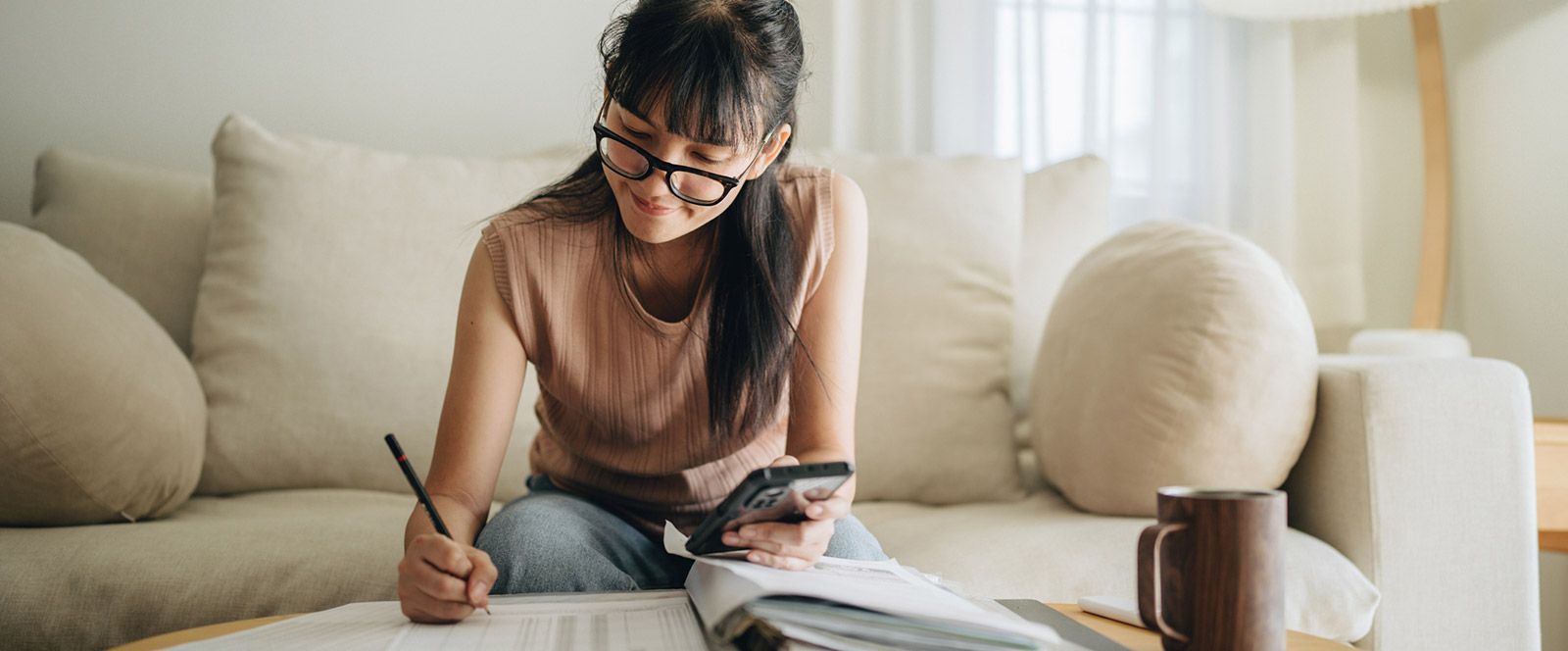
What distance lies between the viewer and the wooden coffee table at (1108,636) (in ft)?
1.91

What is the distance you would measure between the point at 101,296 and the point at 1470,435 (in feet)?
5.45

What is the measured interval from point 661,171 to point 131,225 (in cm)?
115

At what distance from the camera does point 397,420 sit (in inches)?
54.8

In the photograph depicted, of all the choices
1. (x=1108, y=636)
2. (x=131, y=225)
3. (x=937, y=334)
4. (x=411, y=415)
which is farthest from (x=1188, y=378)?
(x=131, y=225)

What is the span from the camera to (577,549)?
812mm

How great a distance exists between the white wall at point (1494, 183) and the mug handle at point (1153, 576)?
168cm

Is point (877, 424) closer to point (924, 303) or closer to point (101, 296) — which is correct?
point (924, 303)

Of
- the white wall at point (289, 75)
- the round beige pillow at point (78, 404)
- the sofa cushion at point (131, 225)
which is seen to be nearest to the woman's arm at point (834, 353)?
the round beige pillow at point (78, 404)

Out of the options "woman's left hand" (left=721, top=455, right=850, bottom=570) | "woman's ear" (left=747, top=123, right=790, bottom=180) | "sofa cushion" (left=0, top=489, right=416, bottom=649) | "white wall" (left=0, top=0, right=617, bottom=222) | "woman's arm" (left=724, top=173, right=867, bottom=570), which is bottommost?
"sofa cushion" (left=0, top=489, right=416, bottom=649)

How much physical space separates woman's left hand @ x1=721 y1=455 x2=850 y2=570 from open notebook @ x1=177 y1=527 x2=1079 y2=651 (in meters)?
0.02

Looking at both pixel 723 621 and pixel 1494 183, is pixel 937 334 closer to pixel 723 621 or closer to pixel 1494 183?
pixel 723 621

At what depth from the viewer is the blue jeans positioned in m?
0.79

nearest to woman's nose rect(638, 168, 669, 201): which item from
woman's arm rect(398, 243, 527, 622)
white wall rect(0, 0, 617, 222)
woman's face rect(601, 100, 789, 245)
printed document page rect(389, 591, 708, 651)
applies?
woman's face rect(601, 100, 789, 245)

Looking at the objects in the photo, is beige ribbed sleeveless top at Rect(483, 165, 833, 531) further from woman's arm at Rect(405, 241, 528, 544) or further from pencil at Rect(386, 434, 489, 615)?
pencil at Rect(386, 434, 489, 615)
